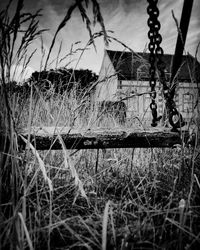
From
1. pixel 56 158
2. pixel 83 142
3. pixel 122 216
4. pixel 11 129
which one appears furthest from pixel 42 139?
pixel 56 158

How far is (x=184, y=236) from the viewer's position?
0.70m

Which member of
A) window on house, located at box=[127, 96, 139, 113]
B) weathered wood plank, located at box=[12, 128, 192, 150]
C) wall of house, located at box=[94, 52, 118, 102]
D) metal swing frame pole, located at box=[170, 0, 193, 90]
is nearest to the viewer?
weathered wood plank, located at box=[12, 128, 192, 150]

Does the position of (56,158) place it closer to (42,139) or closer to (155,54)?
(42,139)

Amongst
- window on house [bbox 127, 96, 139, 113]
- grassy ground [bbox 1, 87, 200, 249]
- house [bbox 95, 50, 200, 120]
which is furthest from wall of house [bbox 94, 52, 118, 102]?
grassy ground [bbox 1, 87, 200, 249]

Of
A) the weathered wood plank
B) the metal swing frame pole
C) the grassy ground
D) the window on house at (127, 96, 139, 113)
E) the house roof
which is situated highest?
the metal swing frame pole

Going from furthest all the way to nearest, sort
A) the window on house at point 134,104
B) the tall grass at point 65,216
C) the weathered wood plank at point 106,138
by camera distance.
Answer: the window on house at point 134,104, the weathered wood plank at point 106,138, the tall grass at point 65,216

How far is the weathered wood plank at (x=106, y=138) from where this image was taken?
109 cm

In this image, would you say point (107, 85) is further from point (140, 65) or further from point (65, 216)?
point (65, 216)

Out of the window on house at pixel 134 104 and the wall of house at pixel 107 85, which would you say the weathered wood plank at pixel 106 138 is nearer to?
the wall of house at pixel 107 85

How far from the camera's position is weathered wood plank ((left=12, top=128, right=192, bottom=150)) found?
42.9 inches

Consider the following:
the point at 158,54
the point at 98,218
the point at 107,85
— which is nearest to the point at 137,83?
the point at 107,85

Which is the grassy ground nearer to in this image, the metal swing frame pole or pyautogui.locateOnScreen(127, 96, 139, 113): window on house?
the metal swing frame pole

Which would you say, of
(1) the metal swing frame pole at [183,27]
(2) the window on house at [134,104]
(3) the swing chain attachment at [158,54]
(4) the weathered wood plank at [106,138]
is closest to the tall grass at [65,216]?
(4) the weathered wood plank at [106,138]

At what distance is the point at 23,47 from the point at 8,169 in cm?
53
